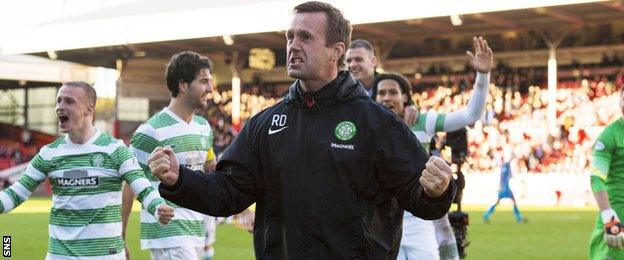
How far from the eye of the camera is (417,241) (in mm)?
7523

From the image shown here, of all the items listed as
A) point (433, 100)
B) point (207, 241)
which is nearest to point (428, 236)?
point (207, 241)

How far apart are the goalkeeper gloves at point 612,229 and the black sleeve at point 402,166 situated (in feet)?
9.30

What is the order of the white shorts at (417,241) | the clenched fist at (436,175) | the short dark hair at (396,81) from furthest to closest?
the short dark hair at (396,81)
the white shorts at (417,241)
the clenched fist at (436,175)

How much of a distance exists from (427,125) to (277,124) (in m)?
3.79

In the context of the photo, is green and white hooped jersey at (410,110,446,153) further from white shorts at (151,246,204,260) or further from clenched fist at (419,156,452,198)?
clenched fist at (419,156,452,198)

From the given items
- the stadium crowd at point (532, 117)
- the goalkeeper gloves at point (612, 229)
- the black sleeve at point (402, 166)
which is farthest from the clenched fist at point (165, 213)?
the stadium crowd at point (532, 117)

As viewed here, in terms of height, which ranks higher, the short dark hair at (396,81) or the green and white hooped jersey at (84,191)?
the short dark hair at (396,81)

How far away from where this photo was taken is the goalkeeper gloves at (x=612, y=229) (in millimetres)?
6453

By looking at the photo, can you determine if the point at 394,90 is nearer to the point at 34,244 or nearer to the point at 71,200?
the point at 71,200

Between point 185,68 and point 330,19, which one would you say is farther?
point 185,68

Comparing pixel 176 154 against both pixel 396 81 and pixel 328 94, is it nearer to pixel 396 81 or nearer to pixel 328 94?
pixel 396 81

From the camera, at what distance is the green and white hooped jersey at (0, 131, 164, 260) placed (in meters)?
6.39

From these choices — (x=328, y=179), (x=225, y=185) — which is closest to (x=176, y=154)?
(x=225, y=185)

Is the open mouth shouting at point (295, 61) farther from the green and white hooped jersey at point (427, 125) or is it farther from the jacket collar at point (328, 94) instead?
the green and white hooped jersey at point (427, 125)
